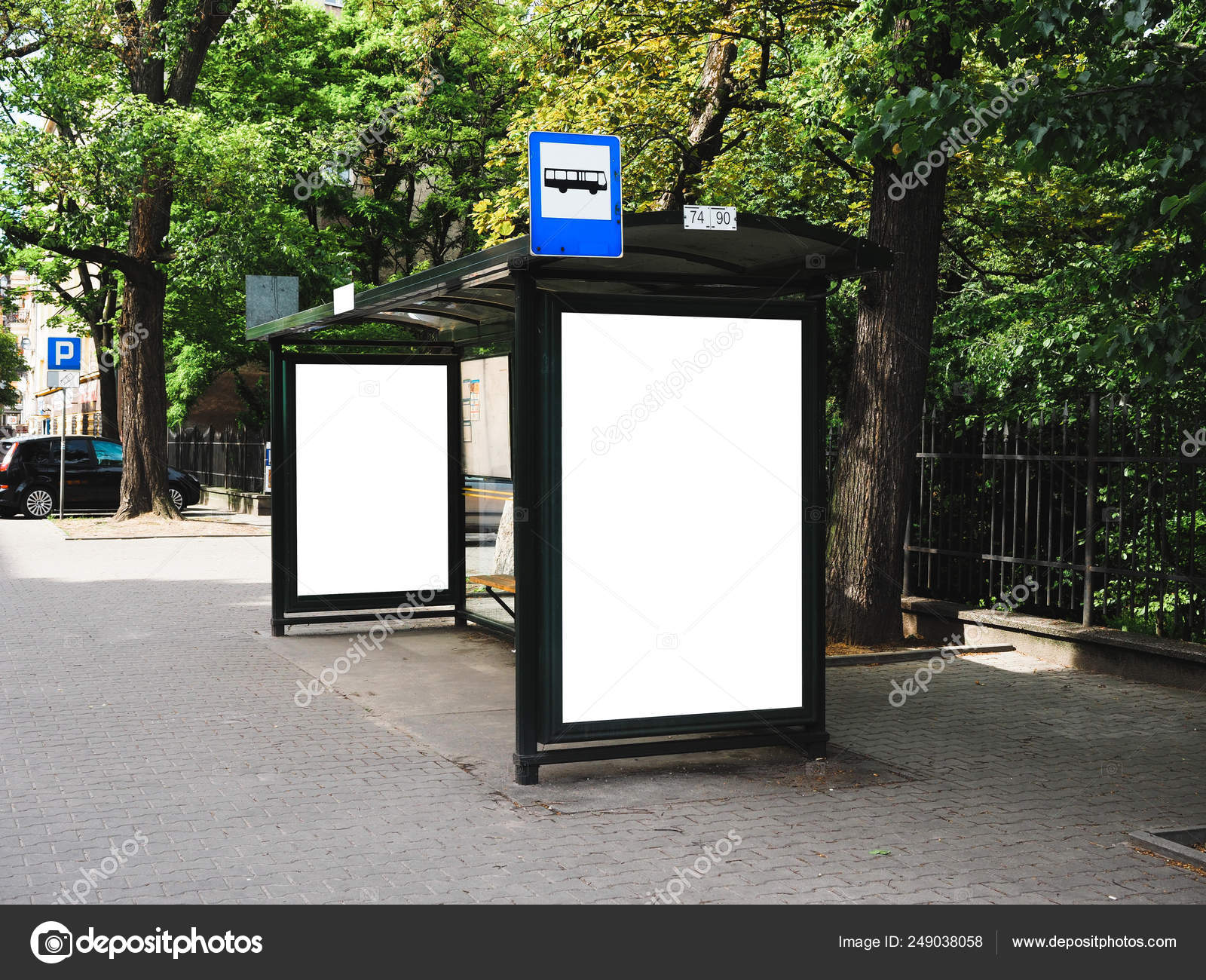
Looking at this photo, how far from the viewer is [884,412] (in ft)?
33.7

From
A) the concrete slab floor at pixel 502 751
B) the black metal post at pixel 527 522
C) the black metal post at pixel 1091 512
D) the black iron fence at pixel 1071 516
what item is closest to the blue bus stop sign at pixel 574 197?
the black metal post at pixel 527 522

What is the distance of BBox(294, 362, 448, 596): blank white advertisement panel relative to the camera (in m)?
11.1

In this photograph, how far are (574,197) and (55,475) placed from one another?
23480 millimetres

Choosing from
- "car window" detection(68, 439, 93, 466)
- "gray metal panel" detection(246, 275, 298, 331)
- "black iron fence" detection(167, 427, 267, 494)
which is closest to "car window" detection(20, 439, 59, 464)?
"car window" detection(68, 439, 93, 466)

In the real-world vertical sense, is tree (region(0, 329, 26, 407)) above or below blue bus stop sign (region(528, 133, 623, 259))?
above

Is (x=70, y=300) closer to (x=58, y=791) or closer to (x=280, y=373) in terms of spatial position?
(x=280, y=373)

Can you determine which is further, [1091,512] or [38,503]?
[38,503]

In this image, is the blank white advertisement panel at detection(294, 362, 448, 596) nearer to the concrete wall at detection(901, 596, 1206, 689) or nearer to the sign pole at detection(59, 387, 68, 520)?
the concrete wall at detection(901, 596, 1206, 689)

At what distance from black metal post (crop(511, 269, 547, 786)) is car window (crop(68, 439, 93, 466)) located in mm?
23148

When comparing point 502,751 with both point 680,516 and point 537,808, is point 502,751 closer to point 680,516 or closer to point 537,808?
point 537,808

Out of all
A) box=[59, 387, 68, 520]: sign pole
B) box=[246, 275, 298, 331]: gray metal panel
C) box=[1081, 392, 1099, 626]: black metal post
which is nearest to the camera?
box=[1081, 392, 1099, 626]: black metal post

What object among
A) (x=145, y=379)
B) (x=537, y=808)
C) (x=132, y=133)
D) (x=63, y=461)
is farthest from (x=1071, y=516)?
(x=63, y=461)
